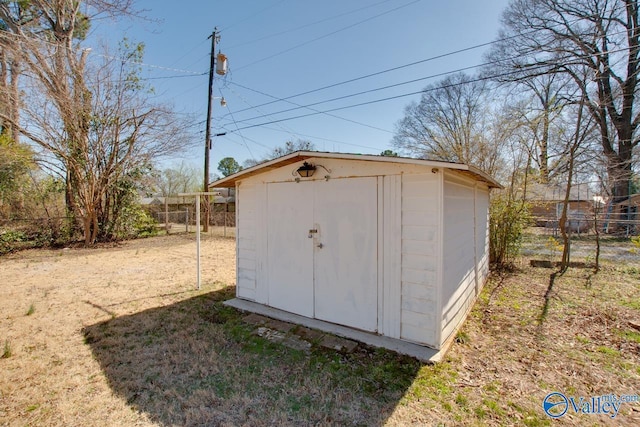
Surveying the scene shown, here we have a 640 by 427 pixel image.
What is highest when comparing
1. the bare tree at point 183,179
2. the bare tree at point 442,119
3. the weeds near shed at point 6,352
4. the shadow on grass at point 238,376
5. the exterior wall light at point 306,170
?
the bare tree at point 442,119

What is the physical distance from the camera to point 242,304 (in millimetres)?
4523

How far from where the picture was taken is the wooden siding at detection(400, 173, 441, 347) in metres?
3.01

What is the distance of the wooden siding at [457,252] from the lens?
3191 mm

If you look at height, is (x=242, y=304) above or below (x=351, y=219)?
below

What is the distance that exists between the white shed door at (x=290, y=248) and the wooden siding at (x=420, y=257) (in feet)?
4.14

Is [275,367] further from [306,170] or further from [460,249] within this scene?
[460,249]

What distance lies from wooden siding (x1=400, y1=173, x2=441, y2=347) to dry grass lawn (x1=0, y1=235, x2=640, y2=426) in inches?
15.7

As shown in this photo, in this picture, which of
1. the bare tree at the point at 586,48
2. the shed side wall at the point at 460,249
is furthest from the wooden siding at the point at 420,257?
the bare tree at the point at 586,48

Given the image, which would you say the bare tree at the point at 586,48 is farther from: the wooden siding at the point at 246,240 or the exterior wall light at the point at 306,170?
the wooden siding at the point at 246,240

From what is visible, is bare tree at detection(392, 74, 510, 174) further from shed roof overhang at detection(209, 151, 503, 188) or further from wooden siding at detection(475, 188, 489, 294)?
shed roof overhang at detection(209, 151, 503, 188)

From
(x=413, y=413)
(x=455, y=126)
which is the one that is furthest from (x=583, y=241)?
(x=413, y=413)

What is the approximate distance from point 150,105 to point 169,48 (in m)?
2.12

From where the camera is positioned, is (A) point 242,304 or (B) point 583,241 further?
(B) point 583,241

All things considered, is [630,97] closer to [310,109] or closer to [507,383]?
[310,109]
